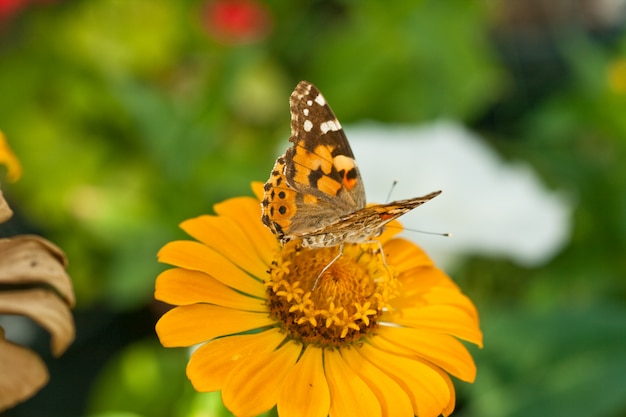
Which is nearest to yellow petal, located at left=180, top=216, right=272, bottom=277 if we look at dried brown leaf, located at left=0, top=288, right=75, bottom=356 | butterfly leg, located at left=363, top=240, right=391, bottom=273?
butterfly leg, located at left=363, top=240, right=391, bottom=273

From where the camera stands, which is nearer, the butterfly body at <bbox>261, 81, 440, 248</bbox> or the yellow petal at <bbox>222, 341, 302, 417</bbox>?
the yellow petal at <bbox>222, 341, 302, 417</bbox>

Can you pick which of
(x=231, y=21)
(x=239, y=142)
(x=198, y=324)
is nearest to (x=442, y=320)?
(x=198, y=324)

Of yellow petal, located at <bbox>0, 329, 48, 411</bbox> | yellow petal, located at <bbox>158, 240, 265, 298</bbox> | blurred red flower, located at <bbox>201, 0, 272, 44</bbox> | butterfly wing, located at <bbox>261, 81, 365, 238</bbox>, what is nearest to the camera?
yellow petal, located at <bbox>0, 329, 48, 411</bbox>

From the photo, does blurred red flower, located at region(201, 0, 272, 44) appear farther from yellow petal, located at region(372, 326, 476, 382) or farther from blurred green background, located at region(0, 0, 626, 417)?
yellow petal, located at region(372, 326, 476, 382)

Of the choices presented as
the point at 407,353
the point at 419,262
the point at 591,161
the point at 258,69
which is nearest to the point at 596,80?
the point at 591,161

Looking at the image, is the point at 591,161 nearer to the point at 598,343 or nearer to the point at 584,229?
the point at 584,229
